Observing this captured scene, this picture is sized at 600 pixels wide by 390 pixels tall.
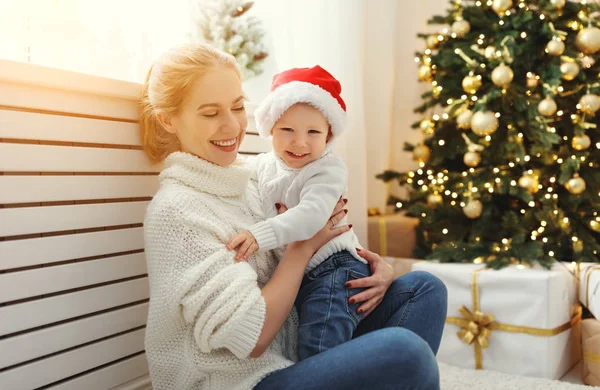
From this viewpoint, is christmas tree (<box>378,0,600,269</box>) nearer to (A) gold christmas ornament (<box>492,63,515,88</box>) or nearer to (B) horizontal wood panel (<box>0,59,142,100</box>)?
(A) gold christmas ornament (<box>492,63,515,88</box>)

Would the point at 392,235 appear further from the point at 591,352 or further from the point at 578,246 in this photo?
the point at 591,352

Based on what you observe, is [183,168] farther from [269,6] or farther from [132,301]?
[269,6]

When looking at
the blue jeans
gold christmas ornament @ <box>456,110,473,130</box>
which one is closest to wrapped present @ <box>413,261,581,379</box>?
gold christmas ornament @ <box>456,110,473,130</box>

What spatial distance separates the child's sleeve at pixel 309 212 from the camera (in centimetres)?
121

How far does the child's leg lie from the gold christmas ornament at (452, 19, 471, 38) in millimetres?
1446

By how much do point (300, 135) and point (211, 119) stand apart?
0.78 feet

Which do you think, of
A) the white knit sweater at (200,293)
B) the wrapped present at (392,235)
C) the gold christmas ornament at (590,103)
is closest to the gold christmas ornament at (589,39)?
the gold christmas ornament at (590,103)

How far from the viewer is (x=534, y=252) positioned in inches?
85.2

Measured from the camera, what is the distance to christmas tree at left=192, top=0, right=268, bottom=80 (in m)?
2.37

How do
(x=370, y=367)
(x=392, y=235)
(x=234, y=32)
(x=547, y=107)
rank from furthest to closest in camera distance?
(x=392, y=235)
(x=234, y=32)
(x=547, y=107)
(x=370, y=367)

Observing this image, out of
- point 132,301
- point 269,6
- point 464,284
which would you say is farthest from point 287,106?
point 269,6

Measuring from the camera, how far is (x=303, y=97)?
1391 millimetres

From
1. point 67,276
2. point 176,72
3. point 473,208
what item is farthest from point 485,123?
point 67,276

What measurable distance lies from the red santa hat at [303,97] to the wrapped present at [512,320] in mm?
985
